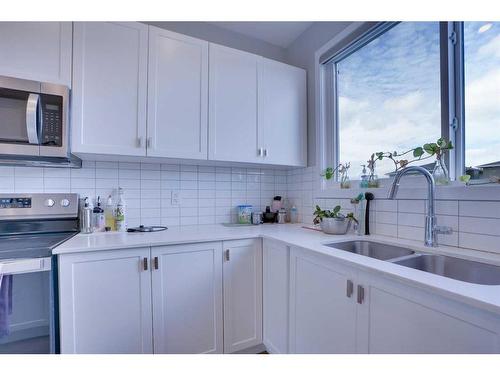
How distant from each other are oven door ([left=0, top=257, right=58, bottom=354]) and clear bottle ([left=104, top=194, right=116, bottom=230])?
24.6 inches

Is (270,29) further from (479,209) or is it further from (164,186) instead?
(479,209)

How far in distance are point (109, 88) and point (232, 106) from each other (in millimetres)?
841

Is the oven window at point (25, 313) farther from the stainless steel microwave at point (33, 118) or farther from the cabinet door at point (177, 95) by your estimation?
the cabinet door at point (177, 95)

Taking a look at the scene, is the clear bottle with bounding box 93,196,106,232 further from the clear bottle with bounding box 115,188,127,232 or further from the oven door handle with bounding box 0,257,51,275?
the oven door handle with bounding box 0,257,51,275

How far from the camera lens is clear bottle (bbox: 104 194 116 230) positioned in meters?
1.79

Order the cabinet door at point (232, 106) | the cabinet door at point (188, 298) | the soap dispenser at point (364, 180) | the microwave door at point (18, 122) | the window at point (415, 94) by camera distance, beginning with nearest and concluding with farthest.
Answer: the window at point (415, 94) < the microwave door at point (18, 122) < the cabinet door at point (188, 298) < the soap dispenser at point (364, 180) < the cabinet door at point (232, 106)

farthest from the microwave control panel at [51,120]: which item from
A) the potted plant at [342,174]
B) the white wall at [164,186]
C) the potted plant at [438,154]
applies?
the potted plant at [438,154]

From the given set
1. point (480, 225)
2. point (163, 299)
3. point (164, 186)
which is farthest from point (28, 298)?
point (480, 225)

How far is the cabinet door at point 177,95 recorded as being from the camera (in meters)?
1.68

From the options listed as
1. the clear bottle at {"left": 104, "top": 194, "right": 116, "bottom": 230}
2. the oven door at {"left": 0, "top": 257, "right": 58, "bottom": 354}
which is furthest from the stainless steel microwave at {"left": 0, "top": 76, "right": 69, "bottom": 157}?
the oven door at {"left": 0, "top": 257, "right": 58, "bottom": 354}

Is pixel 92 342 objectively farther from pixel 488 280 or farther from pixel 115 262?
pixel 488 280

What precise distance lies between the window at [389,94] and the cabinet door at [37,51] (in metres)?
1.97

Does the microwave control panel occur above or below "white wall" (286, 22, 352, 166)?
below

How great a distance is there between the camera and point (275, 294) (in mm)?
1577
